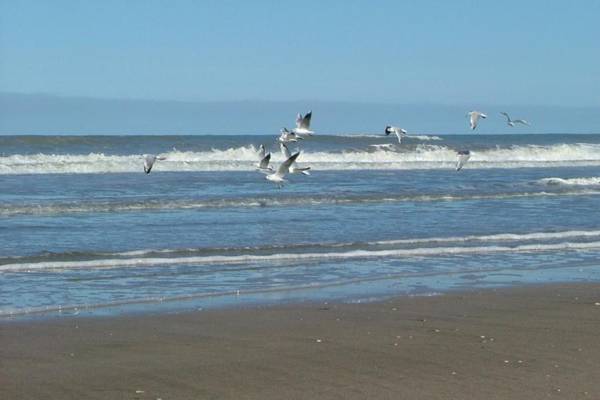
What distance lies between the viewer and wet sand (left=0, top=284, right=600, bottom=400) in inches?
255

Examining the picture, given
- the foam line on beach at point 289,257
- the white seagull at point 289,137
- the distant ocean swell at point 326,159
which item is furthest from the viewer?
the distant ocean swell at point 326,159

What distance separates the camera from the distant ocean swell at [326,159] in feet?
114

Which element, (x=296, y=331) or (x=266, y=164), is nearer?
(x=296, y=331)

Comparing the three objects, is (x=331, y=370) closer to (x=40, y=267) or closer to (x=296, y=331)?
(x=296, y=331)

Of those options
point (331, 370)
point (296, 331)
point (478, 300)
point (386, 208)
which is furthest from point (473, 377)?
point (386, 208)

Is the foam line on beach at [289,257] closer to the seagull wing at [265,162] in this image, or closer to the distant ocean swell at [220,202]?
the seagull wing at [265,162]

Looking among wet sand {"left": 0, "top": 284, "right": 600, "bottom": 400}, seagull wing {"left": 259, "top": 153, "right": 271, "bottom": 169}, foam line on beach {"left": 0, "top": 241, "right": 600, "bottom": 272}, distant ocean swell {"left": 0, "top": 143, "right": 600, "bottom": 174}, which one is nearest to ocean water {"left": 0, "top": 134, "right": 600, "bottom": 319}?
foam line on beach {"left": 0, "top": 241, "right": 600, "bottom": 272}

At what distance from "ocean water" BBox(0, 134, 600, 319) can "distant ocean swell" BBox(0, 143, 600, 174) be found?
2.14ft

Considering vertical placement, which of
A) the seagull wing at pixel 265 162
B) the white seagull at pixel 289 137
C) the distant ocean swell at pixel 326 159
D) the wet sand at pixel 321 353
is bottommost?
the wet sand at pixel 321 353

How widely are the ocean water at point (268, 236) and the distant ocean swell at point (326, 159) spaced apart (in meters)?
0.65

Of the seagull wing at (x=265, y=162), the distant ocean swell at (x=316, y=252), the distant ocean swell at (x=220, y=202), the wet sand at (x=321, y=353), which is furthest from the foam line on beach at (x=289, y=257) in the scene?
the distant ocean swell at (x=220, y=202)

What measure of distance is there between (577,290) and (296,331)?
11.8 feet

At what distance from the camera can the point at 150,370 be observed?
6.97m

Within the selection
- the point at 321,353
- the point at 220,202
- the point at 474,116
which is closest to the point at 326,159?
the point at 220,202
